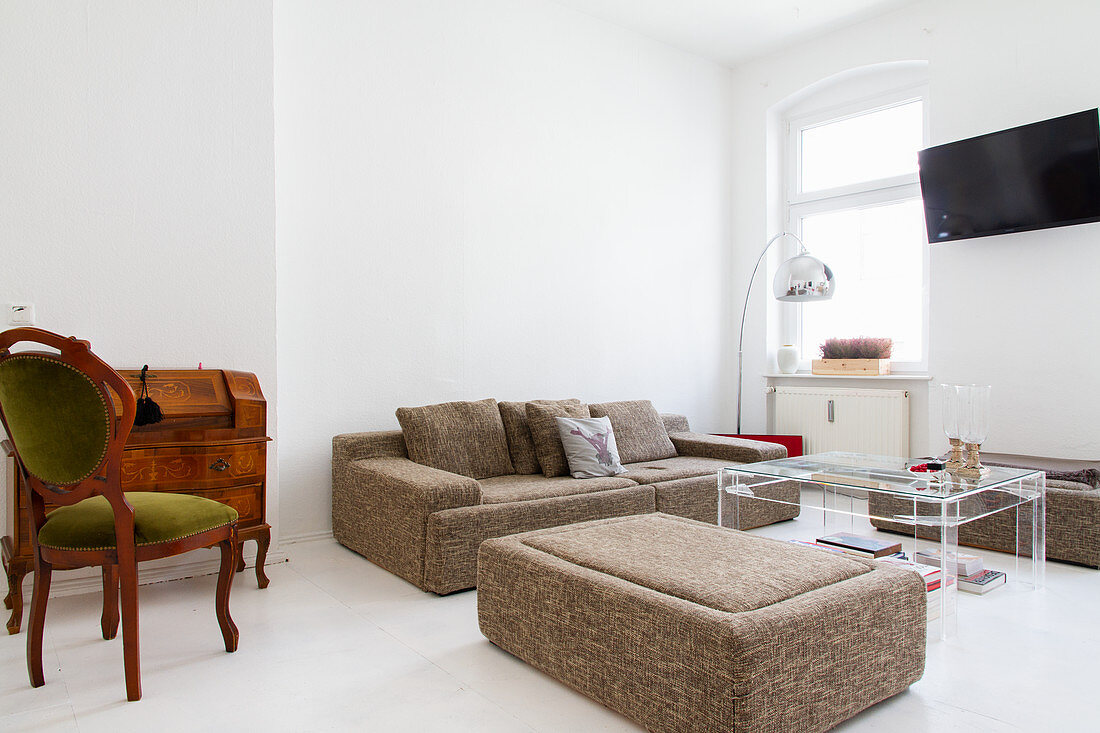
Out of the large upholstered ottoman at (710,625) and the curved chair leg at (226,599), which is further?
the curved chair leg at (226,599)

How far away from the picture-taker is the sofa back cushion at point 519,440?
12.9 feet

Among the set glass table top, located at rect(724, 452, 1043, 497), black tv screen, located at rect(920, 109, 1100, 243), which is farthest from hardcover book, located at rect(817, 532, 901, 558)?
black tv screen, located at rect(920, 109, 1100, 243)

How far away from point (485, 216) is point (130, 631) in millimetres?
2960

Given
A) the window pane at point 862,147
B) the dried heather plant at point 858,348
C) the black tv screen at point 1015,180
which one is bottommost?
the dried heather plant at point 858,348

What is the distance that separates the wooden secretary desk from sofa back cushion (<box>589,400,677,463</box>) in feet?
6.41

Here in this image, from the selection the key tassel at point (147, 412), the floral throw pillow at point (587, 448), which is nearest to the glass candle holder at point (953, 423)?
the floral throw pillow at point (587, 448)

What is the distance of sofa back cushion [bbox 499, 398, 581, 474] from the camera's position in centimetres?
393

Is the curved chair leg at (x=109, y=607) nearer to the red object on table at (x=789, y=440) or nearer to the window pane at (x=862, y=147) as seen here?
the red object on table at (x=789, y=440)

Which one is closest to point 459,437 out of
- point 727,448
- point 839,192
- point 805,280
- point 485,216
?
point 485,216

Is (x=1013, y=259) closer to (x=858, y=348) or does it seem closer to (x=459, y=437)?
(x=858, y=348)

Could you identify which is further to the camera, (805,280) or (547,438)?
(805,280)

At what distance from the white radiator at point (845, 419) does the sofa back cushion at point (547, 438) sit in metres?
2.10

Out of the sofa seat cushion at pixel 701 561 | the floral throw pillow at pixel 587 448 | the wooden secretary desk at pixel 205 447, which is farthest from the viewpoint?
the floral throw pillow at pixel 587 448

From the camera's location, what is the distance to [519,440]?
396 centimetres
